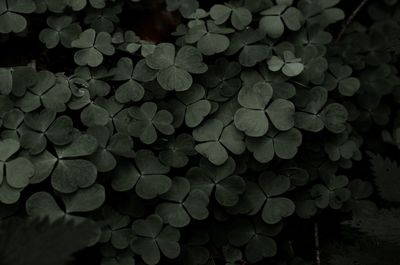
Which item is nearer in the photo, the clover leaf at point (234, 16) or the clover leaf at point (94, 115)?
the clover leaf at point (94, 115)

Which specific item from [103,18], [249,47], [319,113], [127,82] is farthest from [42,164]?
[319,113]

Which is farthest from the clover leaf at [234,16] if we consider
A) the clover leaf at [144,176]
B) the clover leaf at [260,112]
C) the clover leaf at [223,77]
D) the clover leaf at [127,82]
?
the clover leaf at [144,176]

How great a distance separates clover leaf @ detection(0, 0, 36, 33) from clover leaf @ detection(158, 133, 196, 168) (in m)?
0.71

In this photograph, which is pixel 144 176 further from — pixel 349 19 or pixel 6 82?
pixel 349 19

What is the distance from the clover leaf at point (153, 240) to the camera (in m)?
1.85

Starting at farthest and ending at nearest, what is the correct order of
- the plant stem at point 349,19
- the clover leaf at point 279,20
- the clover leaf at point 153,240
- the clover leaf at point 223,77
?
the plant stem at point 349,19, the clover leaf at point 279,20, the clover leaf at point 223,77, the clover leaf at point 153,240

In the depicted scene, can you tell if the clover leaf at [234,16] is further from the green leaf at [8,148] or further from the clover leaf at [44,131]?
the green leaf at [8,148]

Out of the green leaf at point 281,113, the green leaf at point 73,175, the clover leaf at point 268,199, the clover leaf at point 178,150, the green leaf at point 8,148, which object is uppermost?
the green leaf at point 281,113

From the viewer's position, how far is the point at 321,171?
2.15 m

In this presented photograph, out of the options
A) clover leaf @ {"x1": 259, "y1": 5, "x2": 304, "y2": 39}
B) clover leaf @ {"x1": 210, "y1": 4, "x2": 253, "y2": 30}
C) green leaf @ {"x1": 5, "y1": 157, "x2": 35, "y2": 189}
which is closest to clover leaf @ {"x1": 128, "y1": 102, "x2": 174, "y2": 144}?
green leaf @ {"x1": 5, "y1": 157, "x2": 35, "y2": 189}

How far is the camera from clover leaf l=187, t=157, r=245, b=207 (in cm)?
192

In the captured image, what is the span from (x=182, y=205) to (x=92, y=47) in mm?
696

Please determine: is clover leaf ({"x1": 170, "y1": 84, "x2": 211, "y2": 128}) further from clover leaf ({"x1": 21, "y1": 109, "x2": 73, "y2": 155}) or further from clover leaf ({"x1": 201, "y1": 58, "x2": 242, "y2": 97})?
clover leaf ({"x1": 21, "y1": 109, "x2": 73, "y2": 155})

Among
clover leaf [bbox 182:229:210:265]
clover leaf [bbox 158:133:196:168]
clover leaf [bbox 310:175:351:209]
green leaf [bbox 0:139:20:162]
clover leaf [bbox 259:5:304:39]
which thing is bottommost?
clover leaf [bbox 182:229:210:265]
